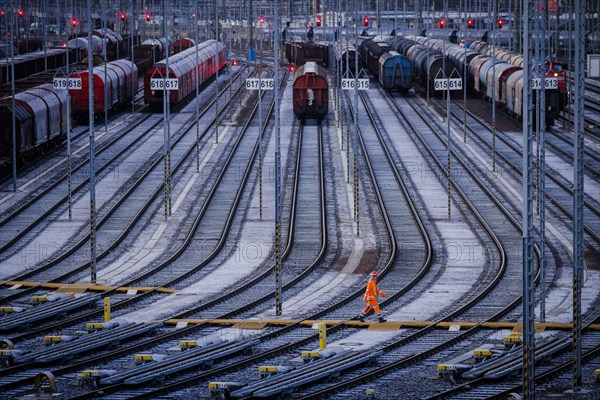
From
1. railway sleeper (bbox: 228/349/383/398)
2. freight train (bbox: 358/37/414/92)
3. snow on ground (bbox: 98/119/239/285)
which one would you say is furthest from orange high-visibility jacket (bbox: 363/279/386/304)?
freight train (bbox: 358/37/414/92)

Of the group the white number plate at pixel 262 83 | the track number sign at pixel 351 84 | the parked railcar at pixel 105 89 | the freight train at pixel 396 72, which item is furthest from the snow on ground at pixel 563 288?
the freight train at pixel 396 72

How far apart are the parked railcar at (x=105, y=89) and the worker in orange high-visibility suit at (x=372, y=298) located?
37025 millimetres

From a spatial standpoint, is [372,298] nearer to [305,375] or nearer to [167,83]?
[305,375]

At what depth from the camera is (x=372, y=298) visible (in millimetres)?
27516

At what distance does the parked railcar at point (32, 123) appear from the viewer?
1919 inches

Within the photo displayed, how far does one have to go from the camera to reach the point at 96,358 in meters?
24.3

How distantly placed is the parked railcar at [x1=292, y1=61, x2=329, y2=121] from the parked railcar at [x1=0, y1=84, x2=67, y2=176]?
1437cm

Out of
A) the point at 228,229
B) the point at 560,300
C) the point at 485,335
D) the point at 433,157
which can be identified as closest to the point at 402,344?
the point at 485,335

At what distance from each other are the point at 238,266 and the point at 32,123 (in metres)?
19.9

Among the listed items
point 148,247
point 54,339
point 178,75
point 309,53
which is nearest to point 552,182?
point 148,247

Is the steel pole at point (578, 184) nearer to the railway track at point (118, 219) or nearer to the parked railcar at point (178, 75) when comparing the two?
the railway track at point (118, 219)

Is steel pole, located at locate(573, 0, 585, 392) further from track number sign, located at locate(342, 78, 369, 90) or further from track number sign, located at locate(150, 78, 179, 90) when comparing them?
track number sign, located at locate(150, 78, 179, 90)

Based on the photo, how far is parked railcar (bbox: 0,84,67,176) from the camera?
48.8 metres

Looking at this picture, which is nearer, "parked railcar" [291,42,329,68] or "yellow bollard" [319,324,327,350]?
"yellow bollard" [319,324,327,350]
